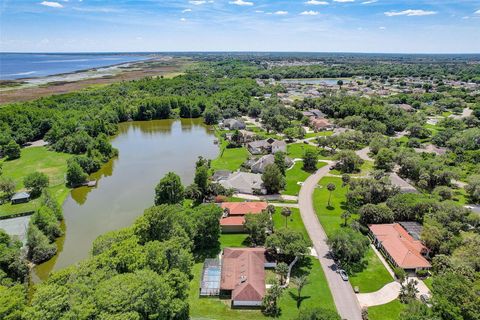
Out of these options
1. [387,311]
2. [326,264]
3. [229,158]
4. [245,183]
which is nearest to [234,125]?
[229,158]

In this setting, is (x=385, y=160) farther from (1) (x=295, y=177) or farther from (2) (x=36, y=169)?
(2) (x=36, y=169)

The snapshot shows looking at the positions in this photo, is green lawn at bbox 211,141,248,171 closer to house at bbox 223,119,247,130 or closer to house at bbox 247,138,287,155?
house at bbox 247,138,287,155

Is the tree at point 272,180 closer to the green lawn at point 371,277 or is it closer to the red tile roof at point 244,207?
the red tile roof at point 244,207

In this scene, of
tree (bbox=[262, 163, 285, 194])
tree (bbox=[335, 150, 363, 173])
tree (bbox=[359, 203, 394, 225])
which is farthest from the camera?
tree (bbox=[335, 150, 363, 173])

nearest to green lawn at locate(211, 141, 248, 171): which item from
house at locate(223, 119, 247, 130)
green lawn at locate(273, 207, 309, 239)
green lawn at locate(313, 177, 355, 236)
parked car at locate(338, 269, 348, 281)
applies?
house at locate(223, 119, 247, 130)

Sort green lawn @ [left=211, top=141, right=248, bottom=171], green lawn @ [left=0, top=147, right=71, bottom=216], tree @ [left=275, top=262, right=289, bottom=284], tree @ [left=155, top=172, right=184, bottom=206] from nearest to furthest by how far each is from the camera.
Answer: tree @ [left=275, top=262, right=289, bottom=284]
tree @ [left=155, top=172, right=184, bottom=206]
green lawn @ [left=0, top=147, right=71, bottom=216]
green lawn @ [left=211, top=141, right=248, bottom=171]

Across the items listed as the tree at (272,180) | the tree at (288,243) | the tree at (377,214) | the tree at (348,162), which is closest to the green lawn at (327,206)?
the tree at (377,214)

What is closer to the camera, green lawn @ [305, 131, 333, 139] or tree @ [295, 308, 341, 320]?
tree @ [295, 308, 341, 320]
